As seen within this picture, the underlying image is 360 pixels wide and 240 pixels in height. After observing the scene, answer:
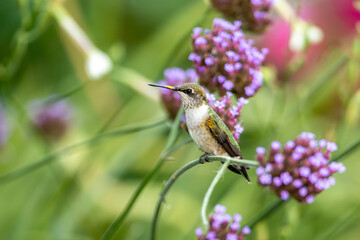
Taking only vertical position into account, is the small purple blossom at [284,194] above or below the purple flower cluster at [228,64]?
below

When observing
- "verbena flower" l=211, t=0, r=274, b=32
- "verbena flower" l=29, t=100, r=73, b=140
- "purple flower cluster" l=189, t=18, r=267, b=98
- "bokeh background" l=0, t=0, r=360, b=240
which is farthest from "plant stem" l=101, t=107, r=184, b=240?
"verbena flower" l=29, t=100, r=73, b=140

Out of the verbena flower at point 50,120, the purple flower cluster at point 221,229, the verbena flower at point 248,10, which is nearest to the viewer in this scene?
the purple flower cluster at point 221,229

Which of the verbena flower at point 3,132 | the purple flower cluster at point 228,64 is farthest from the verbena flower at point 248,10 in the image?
the verbena flower at point 3,132

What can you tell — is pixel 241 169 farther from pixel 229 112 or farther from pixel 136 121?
pixel 136 121

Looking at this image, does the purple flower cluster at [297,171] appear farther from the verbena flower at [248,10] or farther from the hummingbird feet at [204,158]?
the verbena flower at [248,10]

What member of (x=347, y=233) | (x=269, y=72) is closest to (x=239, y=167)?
(x=269, y=72)
